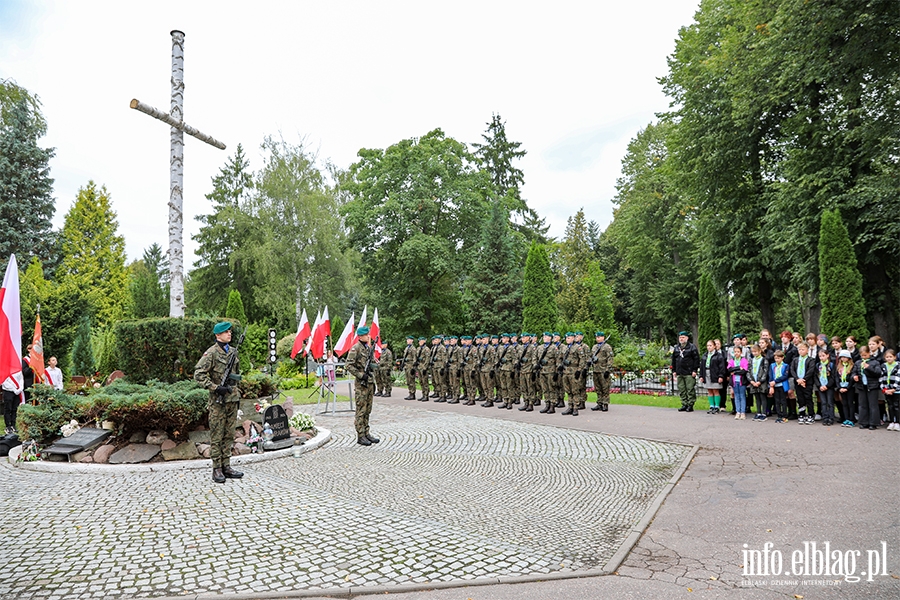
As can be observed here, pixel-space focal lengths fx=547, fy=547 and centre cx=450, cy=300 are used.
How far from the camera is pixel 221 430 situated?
7.32m

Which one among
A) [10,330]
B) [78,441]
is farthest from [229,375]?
[10,330]

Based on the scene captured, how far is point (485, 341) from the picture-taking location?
17172 millimetres

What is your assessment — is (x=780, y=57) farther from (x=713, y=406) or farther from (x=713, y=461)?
(x=713, y=461)

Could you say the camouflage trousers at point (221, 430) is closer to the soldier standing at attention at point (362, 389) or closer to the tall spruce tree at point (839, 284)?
the soldier standing at attention at point (362, 389)

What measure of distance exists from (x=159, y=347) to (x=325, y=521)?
5845mm

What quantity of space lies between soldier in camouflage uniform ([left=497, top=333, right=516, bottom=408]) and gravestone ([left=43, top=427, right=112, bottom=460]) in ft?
34.0

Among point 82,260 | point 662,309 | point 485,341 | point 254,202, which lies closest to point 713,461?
point 485,341

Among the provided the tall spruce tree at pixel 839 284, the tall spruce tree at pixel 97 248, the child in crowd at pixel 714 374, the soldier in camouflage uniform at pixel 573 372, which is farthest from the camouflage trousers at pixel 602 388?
the tall spruce tree at pixel 97 248

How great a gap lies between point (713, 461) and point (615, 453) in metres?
1.46

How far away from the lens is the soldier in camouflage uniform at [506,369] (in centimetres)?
1604

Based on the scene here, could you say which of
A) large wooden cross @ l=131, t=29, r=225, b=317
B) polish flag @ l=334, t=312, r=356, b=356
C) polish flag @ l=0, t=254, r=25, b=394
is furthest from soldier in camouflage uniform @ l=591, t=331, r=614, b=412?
polish flag @ l=0, t=254, r=25, b=394

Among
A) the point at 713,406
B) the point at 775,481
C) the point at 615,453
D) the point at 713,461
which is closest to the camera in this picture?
the point at 775,481

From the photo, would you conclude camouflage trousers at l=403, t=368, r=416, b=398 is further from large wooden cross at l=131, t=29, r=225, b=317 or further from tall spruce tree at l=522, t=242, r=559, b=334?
large wooden cross at l=131, t=29, r=225, b=317

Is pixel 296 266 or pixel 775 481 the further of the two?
pixel 296 266
